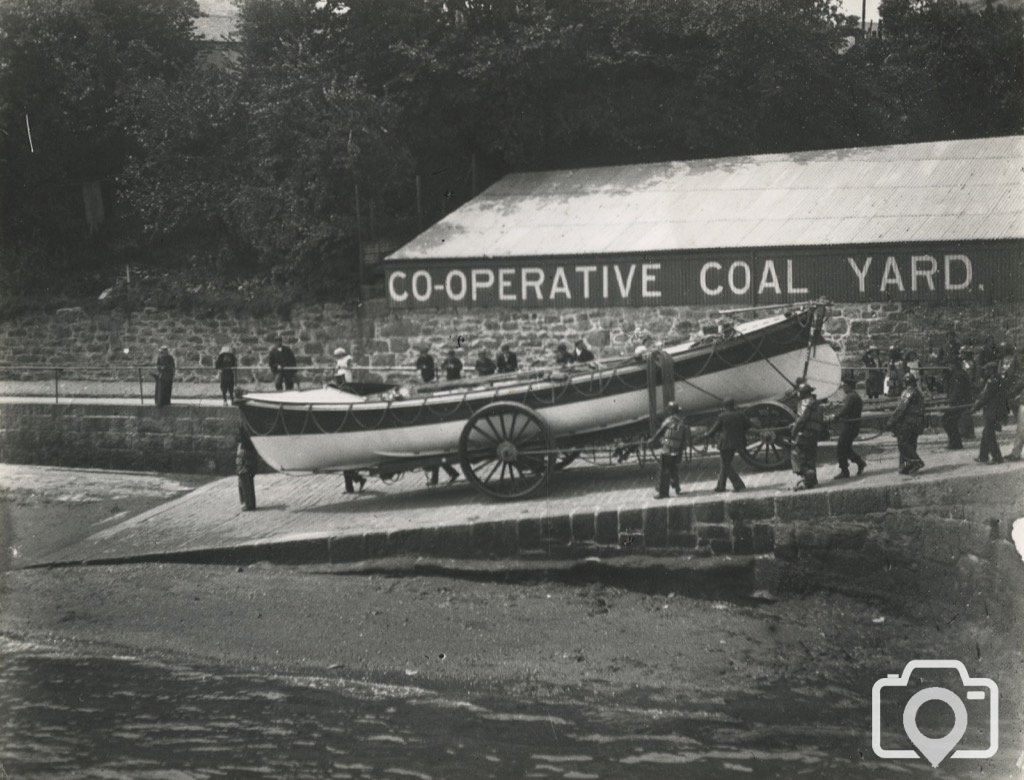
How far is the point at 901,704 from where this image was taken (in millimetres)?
10242

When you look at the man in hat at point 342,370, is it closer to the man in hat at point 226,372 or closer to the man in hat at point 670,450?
the man in hat at point 226,372

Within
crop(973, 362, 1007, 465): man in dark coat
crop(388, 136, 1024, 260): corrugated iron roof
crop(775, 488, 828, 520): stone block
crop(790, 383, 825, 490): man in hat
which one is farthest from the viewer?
crop(388, 136, 1024, 260): corrugated iron roof

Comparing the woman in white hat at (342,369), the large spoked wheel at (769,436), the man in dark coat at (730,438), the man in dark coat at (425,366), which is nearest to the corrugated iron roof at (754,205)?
the man in dark coat at (425,366)

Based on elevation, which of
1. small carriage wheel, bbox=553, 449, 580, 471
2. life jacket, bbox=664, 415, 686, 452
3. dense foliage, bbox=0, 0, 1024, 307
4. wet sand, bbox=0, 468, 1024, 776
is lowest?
wet sand, bbox=0, 468, 1024, 776

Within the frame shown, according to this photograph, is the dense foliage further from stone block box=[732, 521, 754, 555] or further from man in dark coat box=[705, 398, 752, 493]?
stone block box=[732, 521, 754, 555]

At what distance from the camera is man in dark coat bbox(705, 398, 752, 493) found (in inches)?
527

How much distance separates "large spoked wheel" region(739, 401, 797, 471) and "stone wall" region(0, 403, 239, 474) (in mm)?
8765

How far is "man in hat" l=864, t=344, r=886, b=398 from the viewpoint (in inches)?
683

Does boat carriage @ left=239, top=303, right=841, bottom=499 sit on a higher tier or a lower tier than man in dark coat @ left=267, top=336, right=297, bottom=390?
lower

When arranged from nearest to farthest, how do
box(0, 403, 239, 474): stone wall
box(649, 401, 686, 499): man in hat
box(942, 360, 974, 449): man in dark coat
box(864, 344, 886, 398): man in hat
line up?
1. box(649, 401, 686, 499): man in hat
2. box(942, 360, 974, 449): man in dark coat
3. box(864, 344, 886, 398): man in hat
4. box(0, 403, 239, 474): stone wall

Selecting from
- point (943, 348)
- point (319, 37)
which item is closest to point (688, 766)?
point (943, 348)

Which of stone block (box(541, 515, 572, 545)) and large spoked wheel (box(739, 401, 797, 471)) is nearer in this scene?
stone block (box(541, 515, 572, 545))

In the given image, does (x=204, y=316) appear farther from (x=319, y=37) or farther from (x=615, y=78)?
(x=615, y=78)

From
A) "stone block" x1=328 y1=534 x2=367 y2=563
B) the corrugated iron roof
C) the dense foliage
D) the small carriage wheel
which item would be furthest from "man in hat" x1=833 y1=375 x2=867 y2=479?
the dense foliage
